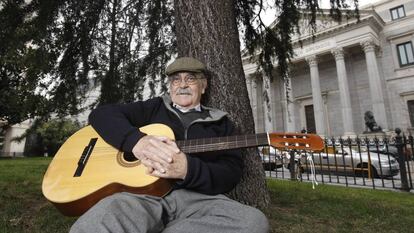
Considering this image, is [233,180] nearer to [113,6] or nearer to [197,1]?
[197,1]

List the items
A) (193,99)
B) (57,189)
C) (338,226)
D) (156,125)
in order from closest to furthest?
(57,189)
(156,125)
(193,99)
(338,226)

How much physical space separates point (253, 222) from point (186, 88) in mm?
1203

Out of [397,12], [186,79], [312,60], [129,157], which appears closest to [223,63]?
[186,79]

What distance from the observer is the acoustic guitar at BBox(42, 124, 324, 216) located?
166 centimetres

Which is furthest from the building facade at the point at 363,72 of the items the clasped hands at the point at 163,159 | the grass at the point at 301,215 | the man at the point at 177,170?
the clasped hands at the point at 163,159

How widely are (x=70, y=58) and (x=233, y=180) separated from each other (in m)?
3.62

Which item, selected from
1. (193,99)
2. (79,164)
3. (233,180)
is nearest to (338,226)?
(233,180)

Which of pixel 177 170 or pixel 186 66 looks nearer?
pixel 177 170

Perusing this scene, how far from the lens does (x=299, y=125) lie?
32969mm

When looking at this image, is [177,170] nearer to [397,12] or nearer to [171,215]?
[171,215]

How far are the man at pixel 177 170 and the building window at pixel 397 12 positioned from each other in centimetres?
3497

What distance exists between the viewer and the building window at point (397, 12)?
29609 mm

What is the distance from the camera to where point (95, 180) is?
1704 mm

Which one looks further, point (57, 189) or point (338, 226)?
point (338, 226)
